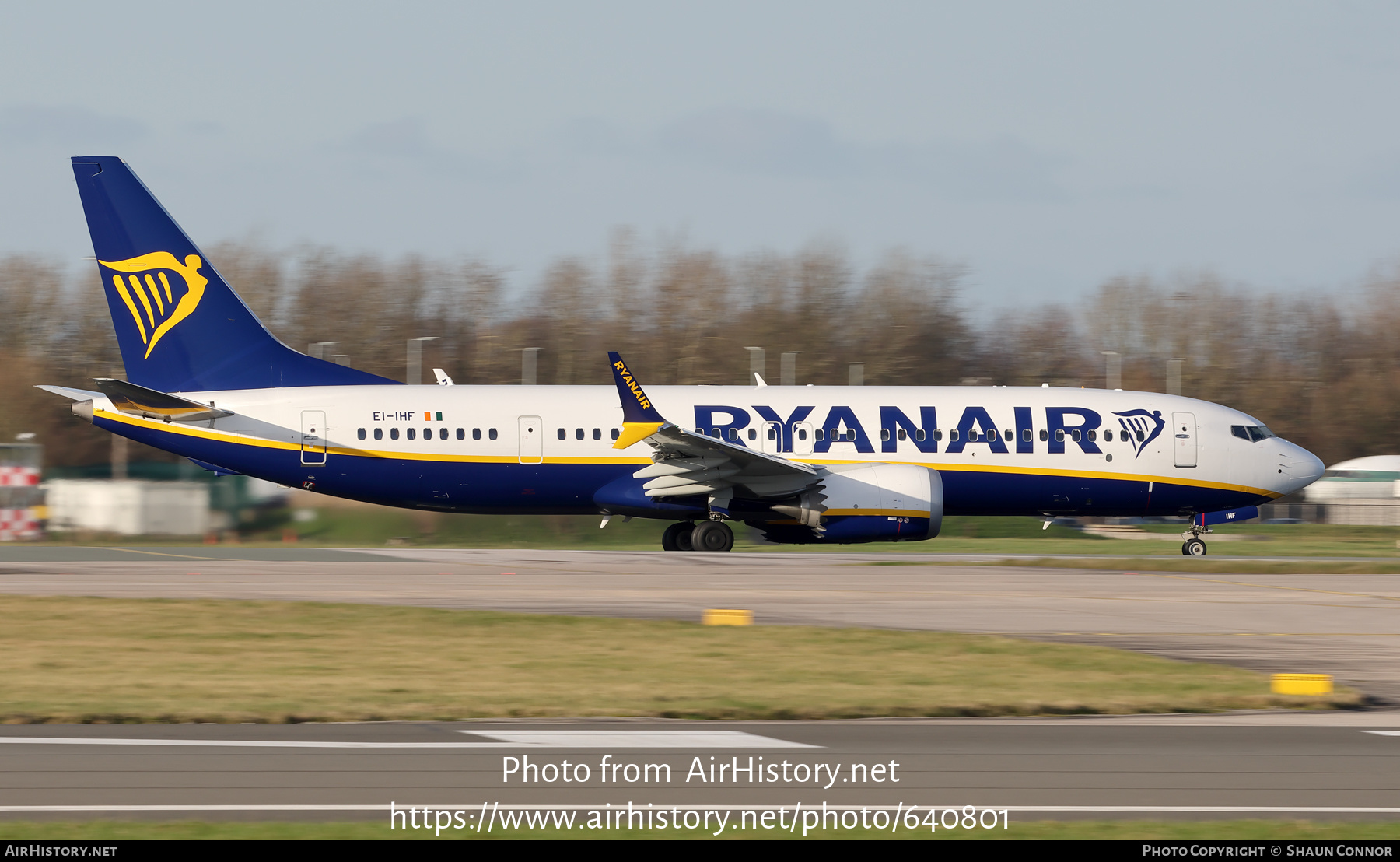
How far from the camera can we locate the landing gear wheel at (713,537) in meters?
33.2

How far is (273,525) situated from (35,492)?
24.9ft

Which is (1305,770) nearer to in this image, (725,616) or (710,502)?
(725,616)

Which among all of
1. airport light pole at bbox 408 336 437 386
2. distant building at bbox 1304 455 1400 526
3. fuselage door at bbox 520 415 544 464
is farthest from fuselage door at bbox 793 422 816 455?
distant building at bbox 1304 455 1400 526

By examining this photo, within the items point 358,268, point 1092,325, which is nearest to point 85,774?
point 358,268

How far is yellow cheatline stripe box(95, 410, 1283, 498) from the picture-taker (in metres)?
31.8

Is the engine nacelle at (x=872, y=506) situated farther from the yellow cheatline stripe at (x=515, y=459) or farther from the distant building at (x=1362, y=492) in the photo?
the distant building at (x=1362, y=492)

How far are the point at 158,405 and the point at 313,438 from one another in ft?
10.4

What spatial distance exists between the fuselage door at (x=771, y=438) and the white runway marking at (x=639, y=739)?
22.5 meters

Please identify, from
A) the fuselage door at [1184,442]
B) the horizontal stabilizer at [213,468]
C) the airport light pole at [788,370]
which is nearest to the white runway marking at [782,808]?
the horizontal stabilizer at [213,468]

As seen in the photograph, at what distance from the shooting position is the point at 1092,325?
280 feet

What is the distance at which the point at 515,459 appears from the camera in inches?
1283

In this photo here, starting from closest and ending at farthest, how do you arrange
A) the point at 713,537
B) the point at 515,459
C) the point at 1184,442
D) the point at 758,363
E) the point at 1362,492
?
the point at 515,459 < the point at 713,537 < the point at 1184,442 < the point at 1362,492 < the point at 758,363

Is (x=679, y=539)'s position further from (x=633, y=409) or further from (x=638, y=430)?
(x=633, y=409)

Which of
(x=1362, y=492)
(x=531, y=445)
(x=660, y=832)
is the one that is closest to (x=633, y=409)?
(x=531, y=445)
